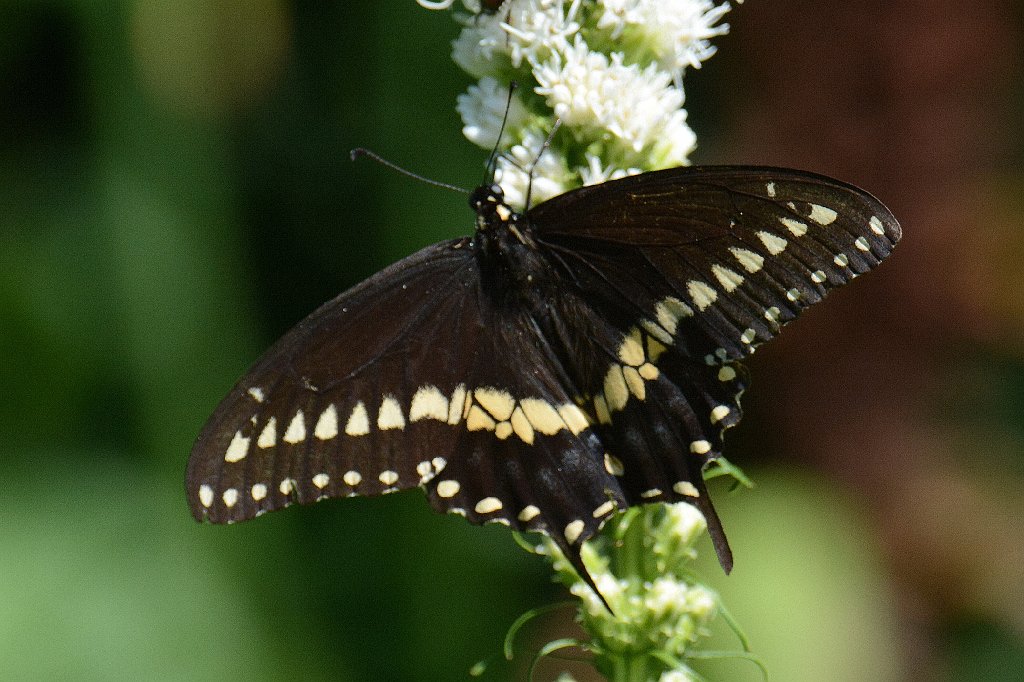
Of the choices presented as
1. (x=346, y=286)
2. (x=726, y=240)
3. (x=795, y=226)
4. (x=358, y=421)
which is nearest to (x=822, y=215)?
(x=795, y=226)

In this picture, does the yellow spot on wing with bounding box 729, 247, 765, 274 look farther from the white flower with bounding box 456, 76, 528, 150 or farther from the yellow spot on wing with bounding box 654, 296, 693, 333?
the white flower with bounding box 456, 76, 528, 150

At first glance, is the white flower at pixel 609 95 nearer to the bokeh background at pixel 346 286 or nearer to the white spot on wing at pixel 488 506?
the white spot on wing at pixel 488 506

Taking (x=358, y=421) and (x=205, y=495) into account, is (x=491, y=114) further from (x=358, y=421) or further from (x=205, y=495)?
(x=205, y=495)

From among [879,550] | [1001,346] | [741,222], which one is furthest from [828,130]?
[741,222]

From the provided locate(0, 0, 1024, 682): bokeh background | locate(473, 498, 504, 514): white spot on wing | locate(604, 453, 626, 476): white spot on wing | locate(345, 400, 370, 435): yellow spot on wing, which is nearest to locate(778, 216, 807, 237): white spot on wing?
locate(604, 453, 626, 476): white spot on wing

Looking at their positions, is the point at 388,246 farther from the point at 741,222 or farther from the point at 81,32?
the point at 741,222

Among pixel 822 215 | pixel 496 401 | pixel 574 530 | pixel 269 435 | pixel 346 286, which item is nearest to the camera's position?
pixel 822 215
